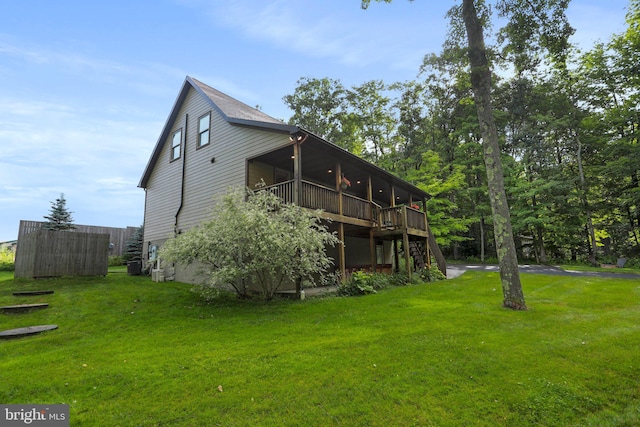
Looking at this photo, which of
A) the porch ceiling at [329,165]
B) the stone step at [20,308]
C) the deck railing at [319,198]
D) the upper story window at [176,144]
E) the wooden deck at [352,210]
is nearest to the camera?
the stone step at [20,308]

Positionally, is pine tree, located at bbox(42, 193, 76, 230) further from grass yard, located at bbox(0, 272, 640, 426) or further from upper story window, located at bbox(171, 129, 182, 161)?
grass yard, located at bbox(0, 272, 640, 426)

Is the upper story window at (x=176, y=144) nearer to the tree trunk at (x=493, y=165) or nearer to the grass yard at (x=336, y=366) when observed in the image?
the grass yard at (x=336, y=366)

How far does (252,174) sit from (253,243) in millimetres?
4572

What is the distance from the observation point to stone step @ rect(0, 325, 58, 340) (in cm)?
575

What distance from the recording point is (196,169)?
13.9 meters

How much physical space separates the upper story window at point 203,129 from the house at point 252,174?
53mm

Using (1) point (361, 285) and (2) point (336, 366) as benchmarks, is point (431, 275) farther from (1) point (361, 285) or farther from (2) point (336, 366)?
(2) point (336, 366)

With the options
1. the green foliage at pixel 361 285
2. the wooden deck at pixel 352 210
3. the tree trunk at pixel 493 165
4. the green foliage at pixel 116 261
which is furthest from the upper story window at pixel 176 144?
the tree trunk at pixel 493 165

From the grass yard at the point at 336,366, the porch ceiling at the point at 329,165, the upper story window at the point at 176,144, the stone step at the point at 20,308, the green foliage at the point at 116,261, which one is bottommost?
the grass yard at the point at 336,366

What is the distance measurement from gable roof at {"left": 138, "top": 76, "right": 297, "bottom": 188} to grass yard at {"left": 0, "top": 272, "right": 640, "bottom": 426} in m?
7.11

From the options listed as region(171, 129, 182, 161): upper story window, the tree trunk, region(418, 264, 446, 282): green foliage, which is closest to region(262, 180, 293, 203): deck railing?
the tree trunk

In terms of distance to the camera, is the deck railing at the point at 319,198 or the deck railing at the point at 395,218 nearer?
the deck railing at the point at 319,198

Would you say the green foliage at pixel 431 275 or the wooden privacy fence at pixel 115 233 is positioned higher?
the wooden privacy fence at pixel 115 233

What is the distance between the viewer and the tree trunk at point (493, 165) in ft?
23.8
